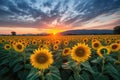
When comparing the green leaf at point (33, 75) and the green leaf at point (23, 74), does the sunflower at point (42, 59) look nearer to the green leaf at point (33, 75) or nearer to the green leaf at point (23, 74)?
the green leaf at point (33, 75)

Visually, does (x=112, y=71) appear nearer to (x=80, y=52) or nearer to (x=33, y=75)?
(x=80, y=52)

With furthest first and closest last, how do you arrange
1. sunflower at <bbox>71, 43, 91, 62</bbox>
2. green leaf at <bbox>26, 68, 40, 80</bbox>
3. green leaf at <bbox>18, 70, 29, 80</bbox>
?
green leaf at <bbox>18, 70, 29, 80</bbox>
sunflower at <bbox>71, 43, 91, 62</bbox>
green leaf at <bbox>26, 68, 40, 80</bbox>

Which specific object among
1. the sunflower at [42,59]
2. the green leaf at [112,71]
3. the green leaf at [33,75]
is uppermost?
the sunflower at [42,59]

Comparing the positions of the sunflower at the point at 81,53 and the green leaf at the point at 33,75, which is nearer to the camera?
the green leaf at the point at 33,75

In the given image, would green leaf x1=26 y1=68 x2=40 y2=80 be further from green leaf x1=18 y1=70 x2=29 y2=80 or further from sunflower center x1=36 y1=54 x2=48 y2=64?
green leaf x1=18 y1=70 x2=29 y2=80

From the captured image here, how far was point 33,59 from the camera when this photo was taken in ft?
14.5

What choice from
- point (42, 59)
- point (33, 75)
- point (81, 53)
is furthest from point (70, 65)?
point (33, 75)

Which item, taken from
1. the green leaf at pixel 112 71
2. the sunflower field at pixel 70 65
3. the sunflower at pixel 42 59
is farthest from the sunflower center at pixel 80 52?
the green leaf at pixel 112 71

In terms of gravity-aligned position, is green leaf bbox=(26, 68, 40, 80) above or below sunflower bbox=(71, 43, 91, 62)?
below

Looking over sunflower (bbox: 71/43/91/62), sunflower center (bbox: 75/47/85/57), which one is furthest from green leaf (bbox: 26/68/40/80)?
sunflower center (bbox: 75/47/85/57)

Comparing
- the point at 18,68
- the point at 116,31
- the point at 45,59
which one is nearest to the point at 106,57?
the point at 45,59

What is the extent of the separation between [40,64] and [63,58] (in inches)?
96.1

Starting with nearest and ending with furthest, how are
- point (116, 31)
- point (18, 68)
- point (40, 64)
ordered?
point (40, 64)
point (18, 68)
point (116, 31)

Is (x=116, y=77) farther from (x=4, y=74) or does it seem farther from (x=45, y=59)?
(x=4, y=74)
